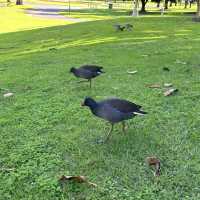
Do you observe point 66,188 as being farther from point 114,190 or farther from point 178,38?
point 178,38

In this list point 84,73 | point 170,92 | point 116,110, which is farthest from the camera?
point 84,73

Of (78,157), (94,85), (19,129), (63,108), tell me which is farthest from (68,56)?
(78,157)

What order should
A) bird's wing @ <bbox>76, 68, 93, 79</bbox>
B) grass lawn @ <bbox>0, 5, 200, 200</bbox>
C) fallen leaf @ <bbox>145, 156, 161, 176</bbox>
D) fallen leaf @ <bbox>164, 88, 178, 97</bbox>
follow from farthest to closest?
bird's wing @ <bbox>76, 68, 93, 79</bbox>
fallen leaf @ <bbox>164, 88, 178, 97</bbox>
fallen leaf @ <bbox>145, 156, 161, 176</bbox>
grass lawn @ <bbox>0, 5, 200, 200</bbox>

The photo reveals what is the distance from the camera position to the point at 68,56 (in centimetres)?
1275

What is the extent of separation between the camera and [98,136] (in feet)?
18.4

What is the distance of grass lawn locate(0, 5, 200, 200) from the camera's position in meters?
4.43

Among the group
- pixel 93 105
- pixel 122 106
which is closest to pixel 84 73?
pixel 93 105

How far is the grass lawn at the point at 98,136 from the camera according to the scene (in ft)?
14.5

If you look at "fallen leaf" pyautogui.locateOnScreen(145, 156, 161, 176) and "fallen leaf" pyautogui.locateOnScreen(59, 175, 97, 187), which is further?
"fallen leaf" pyautogui.locateOnScreen(145, 156, 161, 176)

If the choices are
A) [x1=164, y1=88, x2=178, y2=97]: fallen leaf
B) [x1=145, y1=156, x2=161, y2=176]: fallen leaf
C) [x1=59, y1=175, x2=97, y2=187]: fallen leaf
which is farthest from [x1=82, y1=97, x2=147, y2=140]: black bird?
[x1=164, y1=88, x2=178, y2=97]: fallen leaf

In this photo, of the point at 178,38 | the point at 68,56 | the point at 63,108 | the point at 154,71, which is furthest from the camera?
the point at 178,38

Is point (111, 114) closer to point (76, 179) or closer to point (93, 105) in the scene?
point (93, 105)

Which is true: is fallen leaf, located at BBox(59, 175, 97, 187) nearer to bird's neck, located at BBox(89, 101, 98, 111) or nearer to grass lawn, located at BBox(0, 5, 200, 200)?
grass lawn, located at BBox(0, 5, 200, 200)

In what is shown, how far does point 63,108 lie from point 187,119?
1.73m
